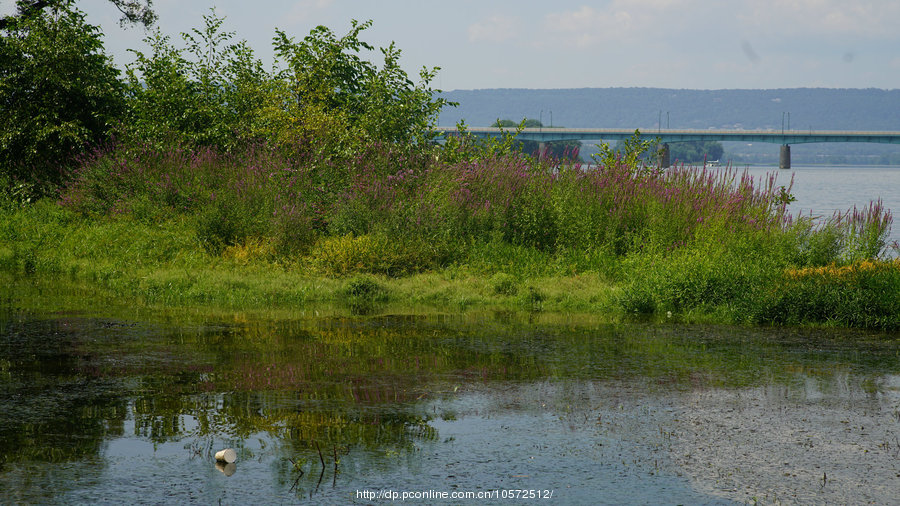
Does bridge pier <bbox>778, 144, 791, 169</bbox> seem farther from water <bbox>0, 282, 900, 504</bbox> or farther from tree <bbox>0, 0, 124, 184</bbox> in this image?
water <bbox>0, 282, 900, 504</bbox>

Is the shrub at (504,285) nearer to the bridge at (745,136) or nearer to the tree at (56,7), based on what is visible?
the tree at (56,7)

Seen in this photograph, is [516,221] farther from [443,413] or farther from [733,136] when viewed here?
[733,136]

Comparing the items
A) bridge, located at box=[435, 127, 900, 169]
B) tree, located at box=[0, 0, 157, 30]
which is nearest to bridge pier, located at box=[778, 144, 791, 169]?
bridge, located at box=[435, 127, 900, 169]

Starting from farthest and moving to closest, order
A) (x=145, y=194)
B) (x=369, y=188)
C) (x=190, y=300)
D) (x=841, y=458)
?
(x=145, y=194)
(x=369, y=188)
(x=190, y=300)
(x=841, y=458)

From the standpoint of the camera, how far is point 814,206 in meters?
44.5

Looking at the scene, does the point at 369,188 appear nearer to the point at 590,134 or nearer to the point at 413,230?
the point at 413,230

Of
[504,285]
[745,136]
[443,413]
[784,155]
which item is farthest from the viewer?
[745,136]

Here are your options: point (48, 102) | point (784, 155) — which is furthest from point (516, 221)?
point (784, 155)

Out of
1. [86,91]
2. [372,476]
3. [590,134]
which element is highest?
[590,134]

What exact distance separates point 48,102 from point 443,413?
1946 centimetres

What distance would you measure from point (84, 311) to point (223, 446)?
704 centimetres

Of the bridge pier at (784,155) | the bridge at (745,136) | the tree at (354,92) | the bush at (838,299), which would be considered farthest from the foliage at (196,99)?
the bridge pier at (784,155)

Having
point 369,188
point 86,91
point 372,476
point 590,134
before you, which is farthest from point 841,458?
point 590,134

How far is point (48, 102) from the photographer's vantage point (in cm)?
2286
